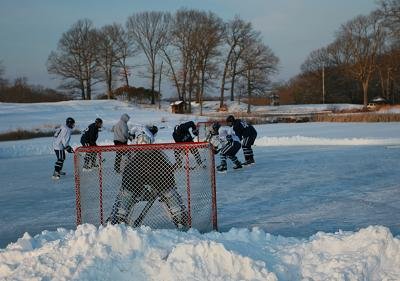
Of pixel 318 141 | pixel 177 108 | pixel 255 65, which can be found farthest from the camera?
pixel 255 65

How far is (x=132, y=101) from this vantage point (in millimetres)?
44062

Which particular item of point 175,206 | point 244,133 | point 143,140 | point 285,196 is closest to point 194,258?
point 175,206

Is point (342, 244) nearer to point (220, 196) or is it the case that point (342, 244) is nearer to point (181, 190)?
point (181, 190)

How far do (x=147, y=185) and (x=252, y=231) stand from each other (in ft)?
4.62

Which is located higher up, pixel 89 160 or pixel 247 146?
pixel 89 160

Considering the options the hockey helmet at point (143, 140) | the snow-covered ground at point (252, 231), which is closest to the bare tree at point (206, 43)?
the snow-covered ground at point (252, 231)

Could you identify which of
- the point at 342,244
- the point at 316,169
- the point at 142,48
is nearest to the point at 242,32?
the point at 142,48

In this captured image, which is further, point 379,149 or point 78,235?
point 379,149

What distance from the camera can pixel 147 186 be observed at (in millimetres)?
5711

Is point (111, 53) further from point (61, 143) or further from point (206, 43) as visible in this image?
point (61, 143)

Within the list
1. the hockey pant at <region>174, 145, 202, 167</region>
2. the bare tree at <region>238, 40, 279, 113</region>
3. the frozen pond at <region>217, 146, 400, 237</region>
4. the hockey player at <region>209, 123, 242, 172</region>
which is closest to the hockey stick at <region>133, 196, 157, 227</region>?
the hockey pant at <region>174, 145, 202, 167</region>

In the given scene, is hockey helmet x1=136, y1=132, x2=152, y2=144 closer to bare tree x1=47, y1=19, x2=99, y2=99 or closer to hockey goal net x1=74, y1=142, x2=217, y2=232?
hockey goal net x1=74, y1=142, x2=217, y2=232

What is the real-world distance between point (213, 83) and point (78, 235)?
42769 millimetres

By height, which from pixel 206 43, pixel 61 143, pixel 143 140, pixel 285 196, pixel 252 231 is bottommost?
pixel 285 196
